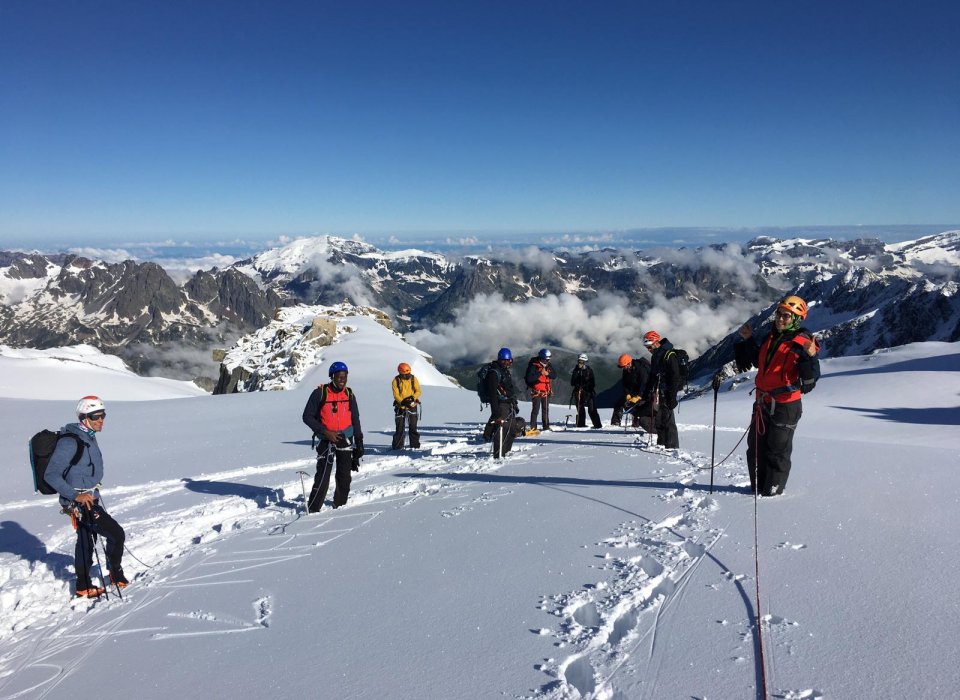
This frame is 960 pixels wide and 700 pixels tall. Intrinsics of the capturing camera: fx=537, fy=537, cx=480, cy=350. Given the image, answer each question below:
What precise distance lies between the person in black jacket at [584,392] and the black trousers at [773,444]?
9054mm

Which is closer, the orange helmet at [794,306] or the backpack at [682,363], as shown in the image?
the orange helmet at [794,306]

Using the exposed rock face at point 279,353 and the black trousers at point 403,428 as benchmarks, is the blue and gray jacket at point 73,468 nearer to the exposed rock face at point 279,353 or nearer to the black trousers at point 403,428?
the black trousers at point 403,428

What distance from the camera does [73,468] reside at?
6719mm

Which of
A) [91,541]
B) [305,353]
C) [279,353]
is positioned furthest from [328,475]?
[279,353]

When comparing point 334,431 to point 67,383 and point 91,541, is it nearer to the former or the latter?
point 91,541

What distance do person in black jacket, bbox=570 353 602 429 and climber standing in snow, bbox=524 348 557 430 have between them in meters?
1.15

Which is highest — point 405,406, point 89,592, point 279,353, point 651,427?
point 651,427

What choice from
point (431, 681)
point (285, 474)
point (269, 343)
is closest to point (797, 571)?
point (431, 681)

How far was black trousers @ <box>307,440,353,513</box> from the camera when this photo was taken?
369 inches

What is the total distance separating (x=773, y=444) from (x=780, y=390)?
0.75 metres

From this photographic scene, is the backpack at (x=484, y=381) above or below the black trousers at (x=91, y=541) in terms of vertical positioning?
above

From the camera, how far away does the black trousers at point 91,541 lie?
6.96 m

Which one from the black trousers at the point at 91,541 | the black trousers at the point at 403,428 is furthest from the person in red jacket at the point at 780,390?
the black trousers at the point at 403,428

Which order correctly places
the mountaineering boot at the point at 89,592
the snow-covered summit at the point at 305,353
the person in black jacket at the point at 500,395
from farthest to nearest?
the snow-covered summit at the point at 305,353 < the person in black jacket at the point at 500,395 < the mountaineering boot at the point at 89,592
